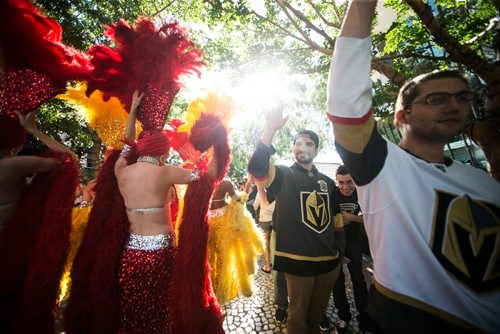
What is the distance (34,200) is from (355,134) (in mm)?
2782

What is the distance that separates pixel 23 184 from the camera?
2381 millimetres

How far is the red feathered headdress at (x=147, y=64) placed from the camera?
217 cm

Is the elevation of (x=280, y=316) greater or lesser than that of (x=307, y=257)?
lesser

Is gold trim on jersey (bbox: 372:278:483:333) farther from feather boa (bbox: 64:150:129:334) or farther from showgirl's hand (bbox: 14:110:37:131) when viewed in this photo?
showgirl's hand (bbox: 14:110:37:131)

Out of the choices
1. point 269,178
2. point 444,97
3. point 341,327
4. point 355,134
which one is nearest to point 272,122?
point 269,178

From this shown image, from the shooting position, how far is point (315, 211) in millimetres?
2984

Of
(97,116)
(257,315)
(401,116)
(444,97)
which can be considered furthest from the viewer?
(257,315)

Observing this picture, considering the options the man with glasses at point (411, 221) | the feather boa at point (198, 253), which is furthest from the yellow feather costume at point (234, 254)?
the man with glasses at point (411, 221)

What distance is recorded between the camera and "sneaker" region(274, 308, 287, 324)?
3.71 meters

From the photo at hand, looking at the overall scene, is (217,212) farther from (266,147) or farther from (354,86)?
(354,86)

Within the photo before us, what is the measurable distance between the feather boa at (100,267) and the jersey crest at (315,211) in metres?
1.92

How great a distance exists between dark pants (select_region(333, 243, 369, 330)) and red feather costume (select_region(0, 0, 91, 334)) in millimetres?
3282

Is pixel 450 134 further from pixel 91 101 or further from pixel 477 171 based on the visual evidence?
pixel 91 101

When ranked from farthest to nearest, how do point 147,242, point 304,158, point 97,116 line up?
1. point 304,158
2. point 97,116
3. point 147,242
